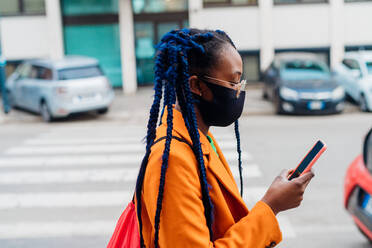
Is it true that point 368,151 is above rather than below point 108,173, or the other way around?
above

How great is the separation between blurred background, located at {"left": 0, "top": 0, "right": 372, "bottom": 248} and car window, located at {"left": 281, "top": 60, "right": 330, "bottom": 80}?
0.19 feet

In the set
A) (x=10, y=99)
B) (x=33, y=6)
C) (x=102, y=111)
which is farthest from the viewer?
(x=33, y=6)

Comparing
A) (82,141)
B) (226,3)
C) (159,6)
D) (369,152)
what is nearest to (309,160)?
(369,152)

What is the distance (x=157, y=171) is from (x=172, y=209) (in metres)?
0.14

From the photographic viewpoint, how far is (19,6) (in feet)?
64.7

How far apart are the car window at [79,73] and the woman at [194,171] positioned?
12.3 meters

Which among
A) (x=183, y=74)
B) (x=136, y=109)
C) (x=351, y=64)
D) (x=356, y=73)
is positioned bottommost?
(x=136, y=109)

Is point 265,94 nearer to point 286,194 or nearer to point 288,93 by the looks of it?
point 288,93

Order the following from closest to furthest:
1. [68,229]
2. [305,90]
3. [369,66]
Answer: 1. [68,229]
2. [305,90]
3. [369,66]

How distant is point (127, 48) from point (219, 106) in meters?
17.9

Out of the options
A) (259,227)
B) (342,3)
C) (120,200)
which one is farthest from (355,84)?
(259,227)

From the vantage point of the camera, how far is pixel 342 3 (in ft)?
63.3

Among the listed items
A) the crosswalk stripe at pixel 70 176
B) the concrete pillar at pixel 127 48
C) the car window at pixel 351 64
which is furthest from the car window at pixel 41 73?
the car window at pixel 351 64

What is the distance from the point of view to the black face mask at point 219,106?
2020 mm
